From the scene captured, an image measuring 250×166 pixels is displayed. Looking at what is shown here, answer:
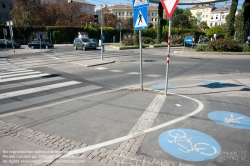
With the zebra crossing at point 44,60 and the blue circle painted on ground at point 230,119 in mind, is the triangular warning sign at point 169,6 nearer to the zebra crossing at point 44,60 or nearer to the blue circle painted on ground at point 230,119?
the blue circle painted on ground at point 230,119

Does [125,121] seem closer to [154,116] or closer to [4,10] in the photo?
[154,116]

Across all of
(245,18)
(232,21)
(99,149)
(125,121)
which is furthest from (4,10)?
(99,149)

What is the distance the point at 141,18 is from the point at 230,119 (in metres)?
4.11

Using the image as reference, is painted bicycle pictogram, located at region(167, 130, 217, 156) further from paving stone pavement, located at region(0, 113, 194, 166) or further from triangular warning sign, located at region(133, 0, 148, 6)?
triangular warning sign, located at region(133, 0, 148, 6)

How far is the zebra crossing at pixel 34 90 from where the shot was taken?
638 cm

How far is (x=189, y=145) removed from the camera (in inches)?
144

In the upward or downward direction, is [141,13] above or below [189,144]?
above

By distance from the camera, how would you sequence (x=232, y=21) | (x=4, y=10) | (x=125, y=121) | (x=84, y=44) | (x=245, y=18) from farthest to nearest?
(x=4, y=10)
(x=84, y=44)
(x=232, y=21)
(x=245, y=18)
(x=125, y=121)

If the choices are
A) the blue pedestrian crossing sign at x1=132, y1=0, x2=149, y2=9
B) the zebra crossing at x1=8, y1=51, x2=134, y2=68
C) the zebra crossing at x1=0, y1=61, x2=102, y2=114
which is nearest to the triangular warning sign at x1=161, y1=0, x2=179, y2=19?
the blue pedestrian crossing sign at x1=132, y1=0, x2=149, y2=9

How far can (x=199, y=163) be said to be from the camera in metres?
3.15

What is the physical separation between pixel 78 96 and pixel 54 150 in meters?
3.52

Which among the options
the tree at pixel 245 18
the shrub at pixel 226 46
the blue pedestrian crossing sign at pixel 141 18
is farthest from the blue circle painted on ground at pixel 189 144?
the tree at pixel 245 18

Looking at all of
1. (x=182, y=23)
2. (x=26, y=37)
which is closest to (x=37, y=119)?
(x=26, y=37)

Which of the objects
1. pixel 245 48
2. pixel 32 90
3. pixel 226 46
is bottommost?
pixel 32 90
